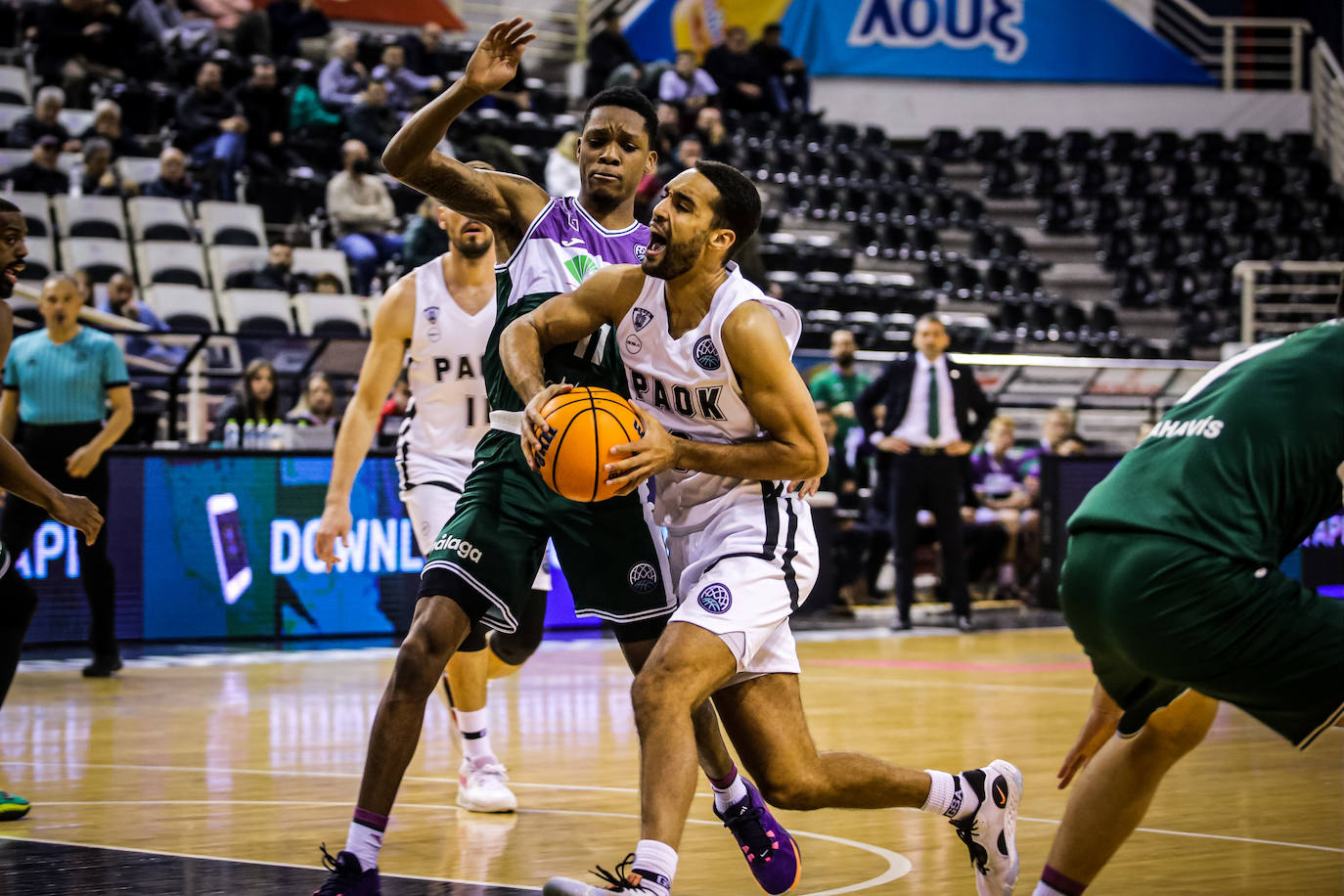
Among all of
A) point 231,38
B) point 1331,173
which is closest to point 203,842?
point 231,38

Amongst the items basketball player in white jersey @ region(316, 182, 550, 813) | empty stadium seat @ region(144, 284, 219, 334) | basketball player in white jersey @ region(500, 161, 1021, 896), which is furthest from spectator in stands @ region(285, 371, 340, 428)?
basketball player in white jersey @ region(500, 161, 1021, 896)

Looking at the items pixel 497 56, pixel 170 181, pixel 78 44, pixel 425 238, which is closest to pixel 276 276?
pixel 170 181

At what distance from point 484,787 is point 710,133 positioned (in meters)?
13.0

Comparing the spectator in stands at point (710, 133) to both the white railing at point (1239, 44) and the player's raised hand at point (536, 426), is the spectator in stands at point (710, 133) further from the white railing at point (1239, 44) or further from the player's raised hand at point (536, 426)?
the player's raised hand at point (536, 426)

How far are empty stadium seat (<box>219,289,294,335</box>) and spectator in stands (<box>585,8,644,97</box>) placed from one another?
6.62 m

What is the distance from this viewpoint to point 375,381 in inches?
227

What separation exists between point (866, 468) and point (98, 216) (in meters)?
6.40

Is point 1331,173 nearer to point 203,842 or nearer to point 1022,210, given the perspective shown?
point 1022,210

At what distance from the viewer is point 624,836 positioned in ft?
15.9

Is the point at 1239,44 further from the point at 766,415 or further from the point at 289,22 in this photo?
the point at 766,415

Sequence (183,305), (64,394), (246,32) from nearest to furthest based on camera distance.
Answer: (64,394)
(183,305)
(246,32)

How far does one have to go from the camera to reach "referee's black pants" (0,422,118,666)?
8336mm

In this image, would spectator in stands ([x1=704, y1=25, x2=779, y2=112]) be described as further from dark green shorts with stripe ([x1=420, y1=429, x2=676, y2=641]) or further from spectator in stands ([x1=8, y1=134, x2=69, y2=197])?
dark green shorts with stripe ([x1=420, y1=429, x2=676, y2=641])

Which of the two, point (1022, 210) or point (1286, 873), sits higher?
point (1022, 210)
